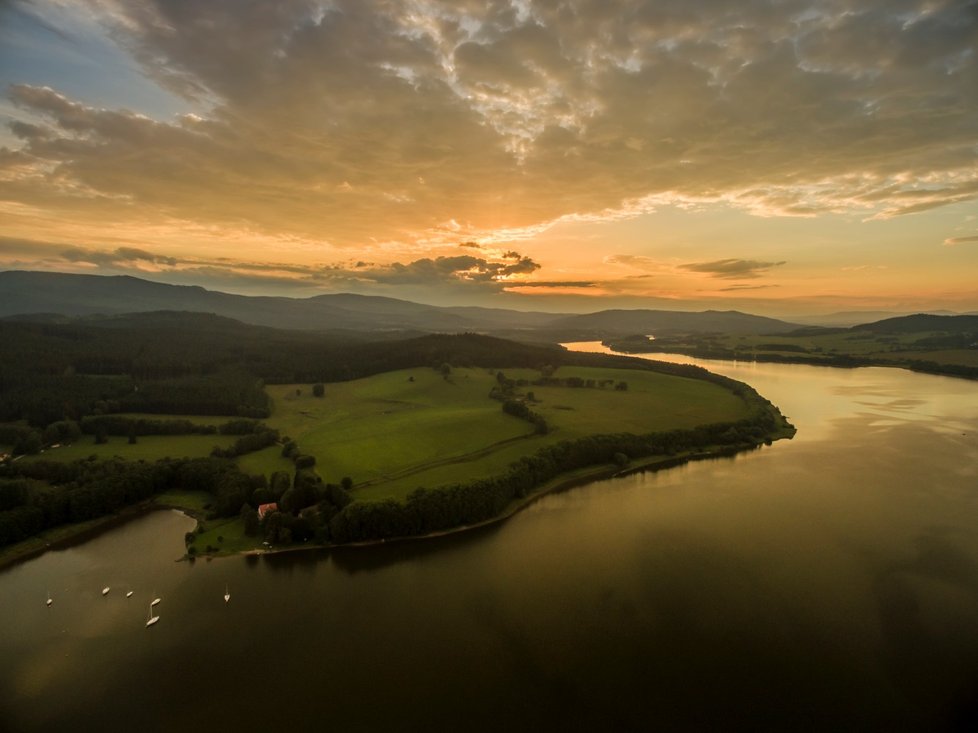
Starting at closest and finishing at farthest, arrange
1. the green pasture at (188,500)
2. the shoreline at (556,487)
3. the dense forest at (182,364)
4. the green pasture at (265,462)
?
the shoreline at (556,487), the green pasture at (188,500), the green pasture at (265,462), the dense forest at (182,364)

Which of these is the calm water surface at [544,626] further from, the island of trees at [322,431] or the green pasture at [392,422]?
the green pasture at [392,422]

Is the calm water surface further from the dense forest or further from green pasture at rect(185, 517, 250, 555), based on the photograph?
the dense forest

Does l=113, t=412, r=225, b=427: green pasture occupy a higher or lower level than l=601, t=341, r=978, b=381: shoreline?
lower

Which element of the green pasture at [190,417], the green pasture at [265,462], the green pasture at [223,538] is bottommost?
the green pasture at [190,417]

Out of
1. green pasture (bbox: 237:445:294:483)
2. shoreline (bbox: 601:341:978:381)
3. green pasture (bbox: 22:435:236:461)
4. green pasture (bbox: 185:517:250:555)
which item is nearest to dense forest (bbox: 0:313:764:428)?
green pasture (bbox: 22:435:236:461)

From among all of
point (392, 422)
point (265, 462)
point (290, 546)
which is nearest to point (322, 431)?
point (392, 422)

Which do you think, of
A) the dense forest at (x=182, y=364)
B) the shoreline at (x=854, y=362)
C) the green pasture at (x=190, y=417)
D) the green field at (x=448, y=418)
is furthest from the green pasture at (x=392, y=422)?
the shoreline at (x=854, y=362)

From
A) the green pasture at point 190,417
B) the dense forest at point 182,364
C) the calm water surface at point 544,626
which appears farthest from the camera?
the dense forest at point 182,364
